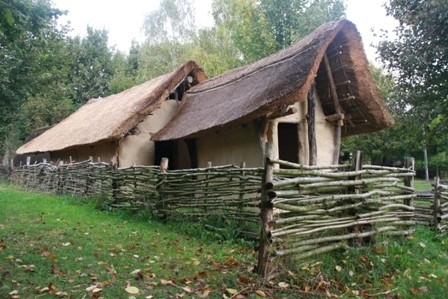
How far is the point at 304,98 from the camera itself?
8250 mm

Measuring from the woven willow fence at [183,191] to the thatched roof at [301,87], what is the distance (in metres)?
1.74

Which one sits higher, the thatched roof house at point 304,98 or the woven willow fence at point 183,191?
the thatched roof house at point 304,98

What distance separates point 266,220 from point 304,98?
414 cm

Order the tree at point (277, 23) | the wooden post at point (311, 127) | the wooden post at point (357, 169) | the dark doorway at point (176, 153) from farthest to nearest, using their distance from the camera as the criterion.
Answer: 1. the tree at point (277, 23)
2. the dark doorway at point (176, 153)
3. the wooden post at point (311, 127)
4. the wooden post at point (357, 169)

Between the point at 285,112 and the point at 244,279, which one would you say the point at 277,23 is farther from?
the point at 244,279

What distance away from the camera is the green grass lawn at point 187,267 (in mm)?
4344

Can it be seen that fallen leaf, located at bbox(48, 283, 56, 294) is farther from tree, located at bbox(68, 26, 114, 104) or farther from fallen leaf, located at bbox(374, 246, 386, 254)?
tree, located at bbox(68, 26, 114, 104)

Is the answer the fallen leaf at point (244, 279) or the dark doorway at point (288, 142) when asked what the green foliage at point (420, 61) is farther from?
the fallen leaf at point (244, 279)

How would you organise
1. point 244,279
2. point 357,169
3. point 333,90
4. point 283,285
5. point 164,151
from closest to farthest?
point 283,285, point 244,279, point 357,169, point 333,90, point 164,151

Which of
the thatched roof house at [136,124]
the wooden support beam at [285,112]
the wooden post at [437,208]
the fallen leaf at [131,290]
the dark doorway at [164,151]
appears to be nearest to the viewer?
the fallen leaf at [131,290]

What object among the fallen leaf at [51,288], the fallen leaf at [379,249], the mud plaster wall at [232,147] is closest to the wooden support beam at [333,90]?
the mud plaster wall at [232,147]

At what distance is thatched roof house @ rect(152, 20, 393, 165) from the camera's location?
8398 mm

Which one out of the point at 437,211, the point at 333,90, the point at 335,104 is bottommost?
the point at 437,211

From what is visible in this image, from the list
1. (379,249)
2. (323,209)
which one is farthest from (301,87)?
(379,249)
